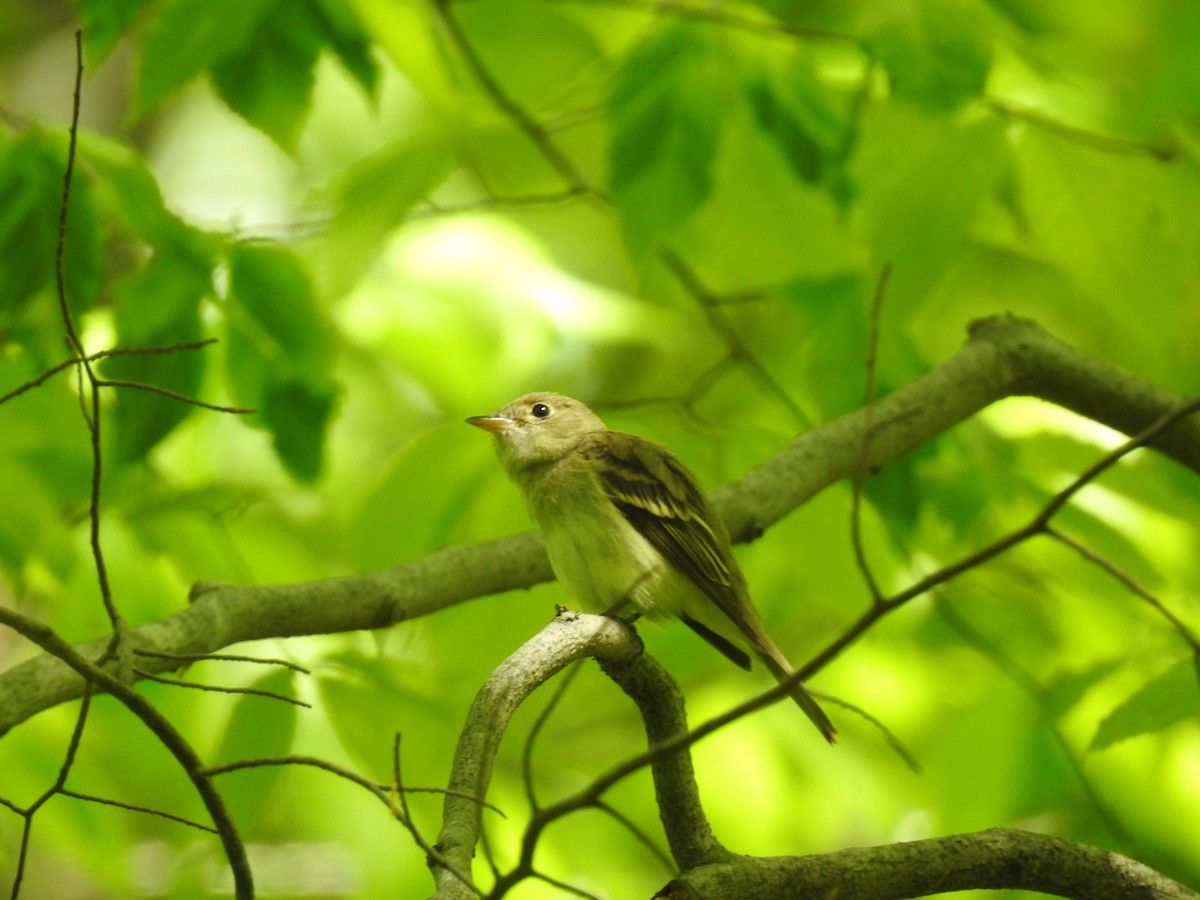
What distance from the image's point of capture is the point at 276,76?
3443mm

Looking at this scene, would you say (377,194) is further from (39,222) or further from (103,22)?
(39,222)

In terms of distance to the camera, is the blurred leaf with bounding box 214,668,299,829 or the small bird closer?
the blurred leaf with bounding box 214,668,299,829

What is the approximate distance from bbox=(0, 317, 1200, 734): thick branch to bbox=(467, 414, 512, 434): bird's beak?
65cm

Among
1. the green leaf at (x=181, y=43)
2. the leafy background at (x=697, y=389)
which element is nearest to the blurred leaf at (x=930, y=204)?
the leafy background at (x=697, y=389)

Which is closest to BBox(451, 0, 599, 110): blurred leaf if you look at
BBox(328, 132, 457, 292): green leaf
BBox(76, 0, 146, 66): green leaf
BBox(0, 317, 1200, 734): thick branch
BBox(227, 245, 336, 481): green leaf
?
BBox(328, 132, 457, 292): green leaf

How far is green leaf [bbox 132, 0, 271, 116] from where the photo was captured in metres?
3.24

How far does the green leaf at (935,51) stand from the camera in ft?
11.5

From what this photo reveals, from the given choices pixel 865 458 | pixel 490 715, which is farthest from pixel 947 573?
pixel 865 458

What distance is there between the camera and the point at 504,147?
16.3 feet

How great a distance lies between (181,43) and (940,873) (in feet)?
9.12

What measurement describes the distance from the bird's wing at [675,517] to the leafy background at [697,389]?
0.15 meters

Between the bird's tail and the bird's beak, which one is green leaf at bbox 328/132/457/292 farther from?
the bird's tail

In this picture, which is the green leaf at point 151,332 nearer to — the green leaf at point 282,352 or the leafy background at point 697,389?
the leafy background at point 697,389

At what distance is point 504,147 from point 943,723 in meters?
2.82
